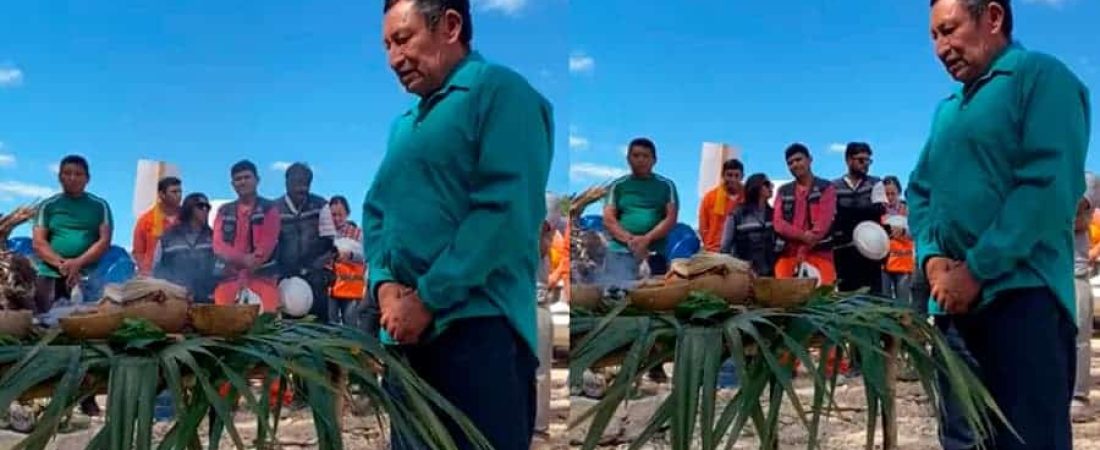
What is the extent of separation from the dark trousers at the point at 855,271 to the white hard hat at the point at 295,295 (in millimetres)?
871

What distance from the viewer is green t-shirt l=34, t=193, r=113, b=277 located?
6.30ft

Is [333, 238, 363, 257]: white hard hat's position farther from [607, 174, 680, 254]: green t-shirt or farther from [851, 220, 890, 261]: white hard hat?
[851, 220, 890, 261]: white hard hat

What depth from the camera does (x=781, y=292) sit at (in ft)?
5.99

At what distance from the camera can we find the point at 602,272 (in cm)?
213

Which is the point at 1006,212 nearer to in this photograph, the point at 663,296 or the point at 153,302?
the point at 663,296

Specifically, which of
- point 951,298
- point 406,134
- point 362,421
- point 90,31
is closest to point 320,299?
point 362,421

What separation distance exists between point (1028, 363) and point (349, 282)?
104cm

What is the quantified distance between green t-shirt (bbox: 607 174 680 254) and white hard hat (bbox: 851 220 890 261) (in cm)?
32

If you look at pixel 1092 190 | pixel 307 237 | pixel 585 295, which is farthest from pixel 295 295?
pixel 1092 190

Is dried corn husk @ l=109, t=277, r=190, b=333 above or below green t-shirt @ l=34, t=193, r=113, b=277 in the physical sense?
below

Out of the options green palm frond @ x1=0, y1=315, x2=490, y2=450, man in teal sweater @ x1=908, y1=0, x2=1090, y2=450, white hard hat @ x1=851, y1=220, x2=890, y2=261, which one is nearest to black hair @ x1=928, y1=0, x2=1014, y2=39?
man in teal sweater @ x1=908, y1=0, x2=1090, y2=450

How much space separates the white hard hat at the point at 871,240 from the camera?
2.17 metres

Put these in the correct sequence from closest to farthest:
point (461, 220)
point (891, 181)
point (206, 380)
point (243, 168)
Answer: point (206, 380) < point (461, 220) < point (243, 168) < point (891, 181)

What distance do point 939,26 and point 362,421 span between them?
1110 millimetres
